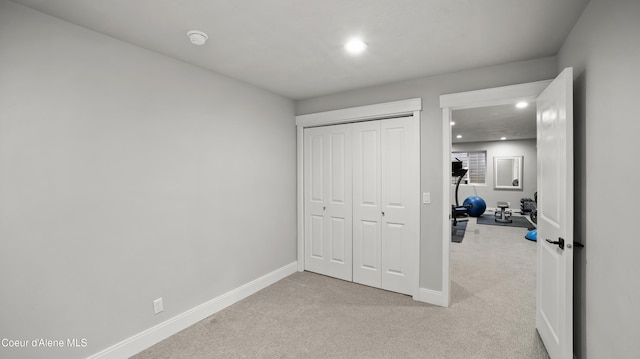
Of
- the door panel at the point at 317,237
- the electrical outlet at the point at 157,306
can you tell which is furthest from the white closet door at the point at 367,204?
the electrical outlet at the point at 157,306

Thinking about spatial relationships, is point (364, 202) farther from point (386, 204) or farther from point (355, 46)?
point (355, 46)

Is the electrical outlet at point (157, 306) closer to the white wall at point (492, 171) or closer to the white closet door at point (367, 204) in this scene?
the white closet door at point (367, 204)

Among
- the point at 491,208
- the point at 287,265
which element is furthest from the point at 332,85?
the point at 491,208

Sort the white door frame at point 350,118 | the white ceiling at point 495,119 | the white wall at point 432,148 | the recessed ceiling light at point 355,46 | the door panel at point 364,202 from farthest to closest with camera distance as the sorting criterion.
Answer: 1. the white ceiling at point 495,119
2. the door panel at point 364,202
3. the white door frame at point 350,118
4. the white wall at point 432,148
5. the recessed ceiling light at point 355,46

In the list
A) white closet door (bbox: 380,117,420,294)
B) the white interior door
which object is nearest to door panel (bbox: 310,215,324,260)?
white closet door (bbox: 380,117,420,294)

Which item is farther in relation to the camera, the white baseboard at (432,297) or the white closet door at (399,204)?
the white closet door at (399,204)

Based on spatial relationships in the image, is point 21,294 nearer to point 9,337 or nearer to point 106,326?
point 9,337

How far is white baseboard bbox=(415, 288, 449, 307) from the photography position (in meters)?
2.93

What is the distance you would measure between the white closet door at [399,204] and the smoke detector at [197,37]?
207 cm

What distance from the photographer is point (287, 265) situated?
3822mm

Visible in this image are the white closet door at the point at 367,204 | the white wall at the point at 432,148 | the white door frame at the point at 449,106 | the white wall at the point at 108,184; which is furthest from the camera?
the white closet door at the point at 367,204

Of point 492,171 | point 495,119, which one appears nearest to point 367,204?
point 495,119

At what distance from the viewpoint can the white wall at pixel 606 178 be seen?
50.3 inches

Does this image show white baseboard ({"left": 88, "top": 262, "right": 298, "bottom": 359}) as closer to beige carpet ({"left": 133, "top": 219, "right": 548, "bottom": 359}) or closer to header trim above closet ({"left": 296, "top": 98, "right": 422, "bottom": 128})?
beige carpet ({"left": 133, "top": 219, "right": 548, "bottom": 359})
